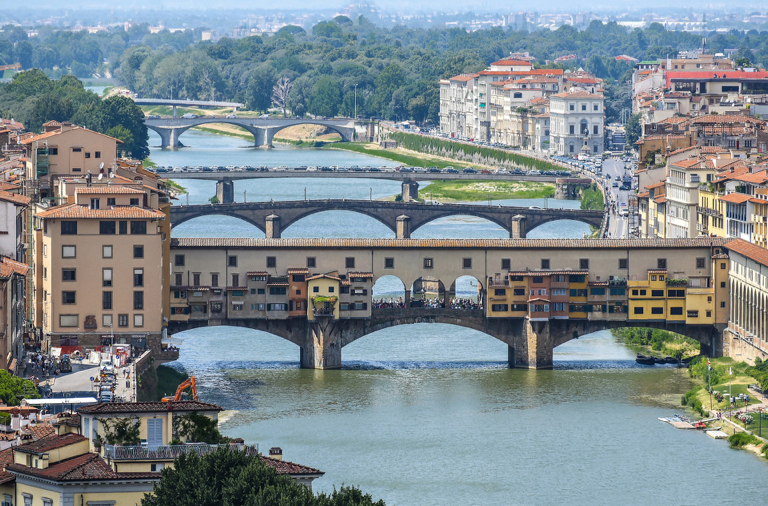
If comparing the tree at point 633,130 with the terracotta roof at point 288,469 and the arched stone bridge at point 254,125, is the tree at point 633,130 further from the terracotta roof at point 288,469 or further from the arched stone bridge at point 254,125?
the terracotta roof at point 288,469

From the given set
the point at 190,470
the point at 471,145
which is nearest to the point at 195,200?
the point at 471,145

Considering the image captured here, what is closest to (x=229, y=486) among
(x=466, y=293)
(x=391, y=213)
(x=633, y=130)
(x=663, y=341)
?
(x=663, y=341)

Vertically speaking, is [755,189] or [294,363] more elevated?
[755,189]

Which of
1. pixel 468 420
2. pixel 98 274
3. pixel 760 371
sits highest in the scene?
pixel 98 274

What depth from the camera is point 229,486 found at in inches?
1204

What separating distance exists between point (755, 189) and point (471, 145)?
3209 inches

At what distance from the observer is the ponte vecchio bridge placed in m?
61.6

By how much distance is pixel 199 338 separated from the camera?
68.4 metres

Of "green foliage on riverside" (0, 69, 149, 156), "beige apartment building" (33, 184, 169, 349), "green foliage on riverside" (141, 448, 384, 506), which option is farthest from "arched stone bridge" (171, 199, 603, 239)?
"green foliage on riverside" (141, 448, 384, 506)

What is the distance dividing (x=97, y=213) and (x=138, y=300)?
3.03 m

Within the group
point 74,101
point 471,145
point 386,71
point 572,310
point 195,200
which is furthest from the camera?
point 386,71

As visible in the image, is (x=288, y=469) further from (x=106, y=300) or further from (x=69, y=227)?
(x=69, y=227)

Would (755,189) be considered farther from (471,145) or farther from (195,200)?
(471,145)

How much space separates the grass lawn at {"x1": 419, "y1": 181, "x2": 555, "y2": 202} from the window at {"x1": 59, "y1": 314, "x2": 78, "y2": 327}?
6415 cm
